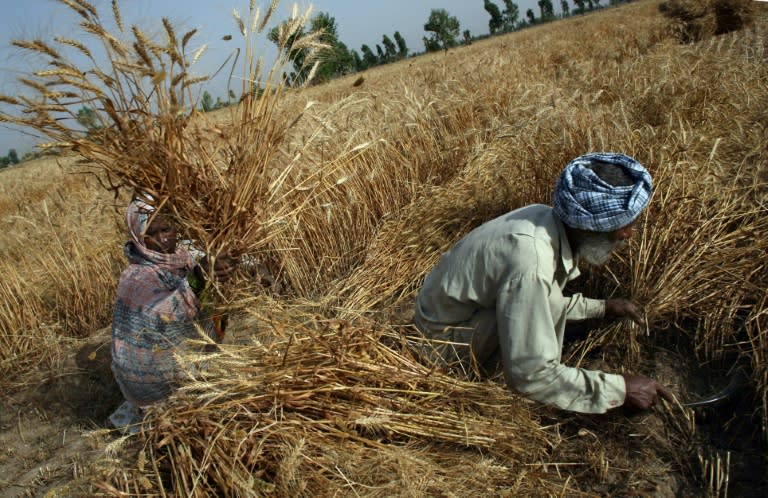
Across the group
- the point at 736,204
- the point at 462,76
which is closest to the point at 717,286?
the point at 736,204

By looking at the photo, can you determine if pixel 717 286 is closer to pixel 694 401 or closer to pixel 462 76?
pixel 694 401

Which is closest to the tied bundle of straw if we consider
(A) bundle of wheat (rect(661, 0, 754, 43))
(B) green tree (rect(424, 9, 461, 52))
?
(A) bundle of wheat (rect(661, 0, 754, 43))

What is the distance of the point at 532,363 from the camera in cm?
153

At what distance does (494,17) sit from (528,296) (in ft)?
223

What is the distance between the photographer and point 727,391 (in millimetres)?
1718

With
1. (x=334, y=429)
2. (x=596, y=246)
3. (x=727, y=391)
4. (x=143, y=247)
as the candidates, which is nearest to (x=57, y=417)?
(x=143, y=247)

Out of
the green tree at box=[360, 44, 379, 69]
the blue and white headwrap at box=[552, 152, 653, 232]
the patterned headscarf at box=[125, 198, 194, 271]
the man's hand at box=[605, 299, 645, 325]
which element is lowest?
the man's hand at box=[605, 299, 645, 325]

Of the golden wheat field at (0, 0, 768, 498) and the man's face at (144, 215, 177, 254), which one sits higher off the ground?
the man's face at (144, 215, 177, 254)

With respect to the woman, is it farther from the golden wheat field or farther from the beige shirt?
the beige shirt

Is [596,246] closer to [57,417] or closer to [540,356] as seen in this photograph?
[540,356]

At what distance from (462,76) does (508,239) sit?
161 inches

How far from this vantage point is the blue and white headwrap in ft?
4.96

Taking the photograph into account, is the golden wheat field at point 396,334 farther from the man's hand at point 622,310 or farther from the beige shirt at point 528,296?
the beige shirt at point 528,296

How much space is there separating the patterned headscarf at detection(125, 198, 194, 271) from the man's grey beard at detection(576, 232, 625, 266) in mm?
1660
